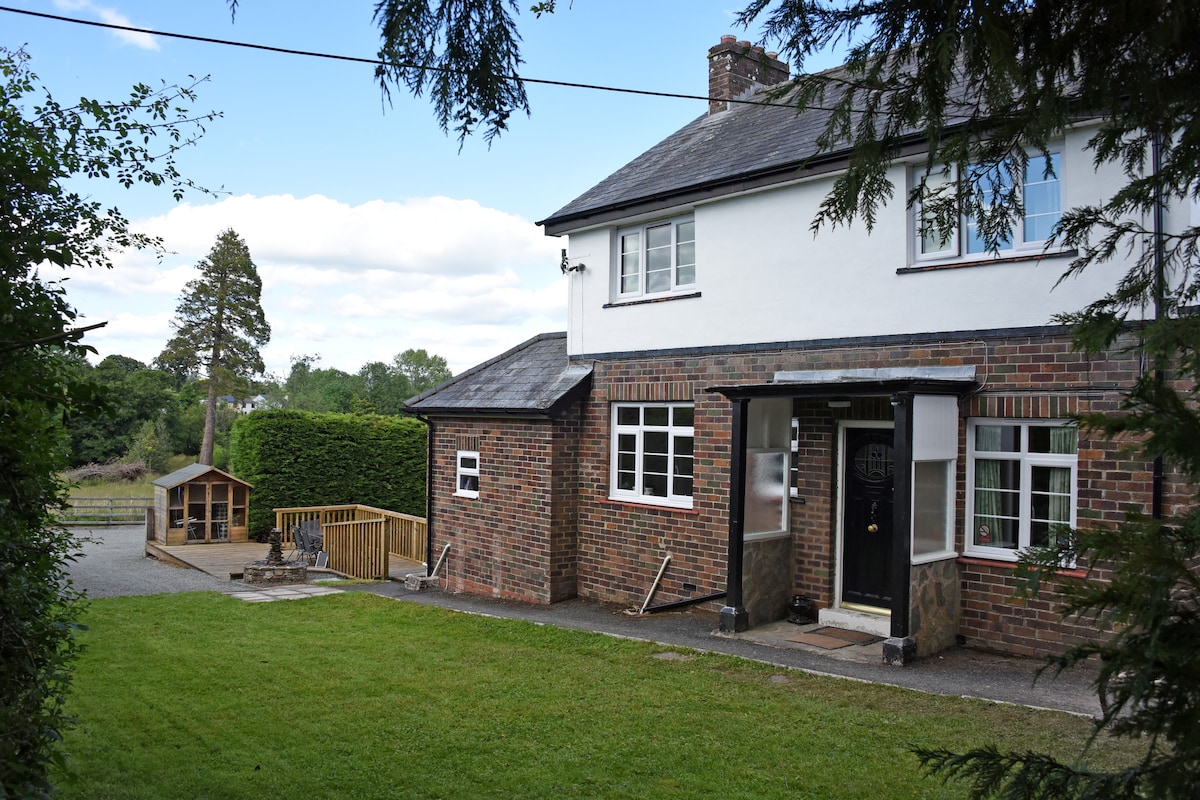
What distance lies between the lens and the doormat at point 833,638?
9.94m

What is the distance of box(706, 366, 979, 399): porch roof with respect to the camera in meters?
9.09

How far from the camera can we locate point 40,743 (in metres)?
3.34

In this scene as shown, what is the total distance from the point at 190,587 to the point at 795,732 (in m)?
Answer: 12.4

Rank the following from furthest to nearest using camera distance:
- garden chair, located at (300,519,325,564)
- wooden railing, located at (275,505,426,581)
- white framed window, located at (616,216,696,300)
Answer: garden chair, located at (300,519,325,564) < wooden railing, located at (275,505,426,581) < white framed window, located at (616,216,696,300)

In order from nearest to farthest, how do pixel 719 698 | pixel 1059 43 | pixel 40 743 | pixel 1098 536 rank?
pixel 1098 536 < pixel 40 743 < pixel 1059 43 < pixel 719 698

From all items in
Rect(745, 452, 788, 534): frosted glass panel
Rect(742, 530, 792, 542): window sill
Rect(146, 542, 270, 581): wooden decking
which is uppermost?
Rect(745, 452, 788, 534): frosted glass panel

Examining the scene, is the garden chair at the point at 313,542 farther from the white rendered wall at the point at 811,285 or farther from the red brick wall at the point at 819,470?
the white rendered wall at the point at 811,285

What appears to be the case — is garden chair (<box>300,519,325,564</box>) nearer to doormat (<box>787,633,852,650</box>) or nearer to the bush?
doormat (<box>787,633,852,650</box>)

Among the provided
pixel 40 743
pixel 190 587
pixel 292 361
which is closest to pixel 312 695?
pixel 40 743

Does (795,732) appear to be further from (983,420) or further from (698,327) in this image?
(698,327)

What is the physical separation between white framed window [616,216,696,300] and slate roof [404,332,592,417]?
5.23ft

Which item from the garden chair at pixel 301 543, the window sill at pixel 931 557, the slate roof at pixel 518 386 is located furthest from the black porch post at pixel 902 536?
the garden chair at pixel 301 543

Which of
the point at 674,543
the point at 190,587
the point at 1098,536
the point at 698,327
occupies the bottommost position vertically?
the point at 190,587

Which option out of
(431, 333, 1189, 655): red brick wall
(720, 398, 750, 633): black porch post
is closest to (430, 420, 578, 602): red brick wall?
(431, 333, 1189, 655): red brick wall
